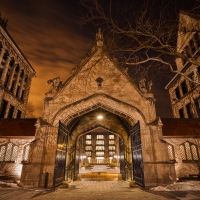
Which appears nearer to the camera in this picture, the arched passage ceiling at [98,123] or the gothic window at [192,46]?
the arched passage ceiling at [98,123]

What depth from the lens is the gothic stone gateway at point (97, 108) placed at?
9.59m

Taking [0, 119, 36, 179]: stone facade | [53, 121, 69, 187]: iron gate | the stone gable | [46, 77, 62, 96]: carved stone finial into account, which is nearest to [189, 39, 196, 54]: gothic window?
the stone gable

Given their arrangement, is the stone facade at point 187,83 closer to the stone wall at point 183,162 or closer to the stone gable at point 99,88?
the stone wall at point 183,162

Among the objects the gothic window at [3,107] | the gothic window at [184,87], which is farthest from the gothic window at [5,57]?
the gothic window at [184,87]

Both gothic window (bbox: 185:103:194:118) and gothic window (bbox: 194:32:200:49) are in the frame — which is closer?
gothic window (bbox: 194:32:200:49)

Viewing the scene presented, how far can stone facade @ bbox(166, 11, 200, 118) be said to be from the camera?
75.0ft

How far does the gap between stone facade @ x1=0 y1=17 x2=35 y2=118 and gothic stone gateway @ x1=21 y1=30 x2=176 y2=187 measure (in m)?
19.0

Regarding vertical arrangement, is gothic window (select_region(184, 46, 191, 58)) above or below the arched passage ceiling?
above

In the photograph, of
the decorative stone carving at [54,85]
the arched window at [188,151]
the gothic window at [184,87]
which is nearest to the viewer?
the decorative stone carving at [54,85]

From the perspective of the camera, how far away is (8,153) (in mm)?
13789

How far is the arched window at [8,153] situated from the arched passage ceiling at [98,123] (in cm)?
543

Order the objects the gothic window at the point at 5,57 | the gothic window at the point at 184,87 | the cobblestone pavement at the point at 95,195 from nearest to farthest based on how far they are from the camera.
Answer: the cobblestone pavement at the point at 95,195 < the gothic window at the point at 5,57 < the gothic window at the point at 184,87

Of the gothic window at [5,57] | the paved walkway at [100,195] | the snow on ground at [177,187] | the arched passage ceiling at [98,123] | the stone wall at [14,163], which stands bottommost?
the paved walkway at [100,195]

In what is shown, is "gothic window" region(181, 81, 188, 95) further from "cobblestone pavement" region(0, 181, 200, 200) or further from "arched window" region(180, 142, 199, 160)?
"cobblestone pavement" region(0, 181, 200, 200)
